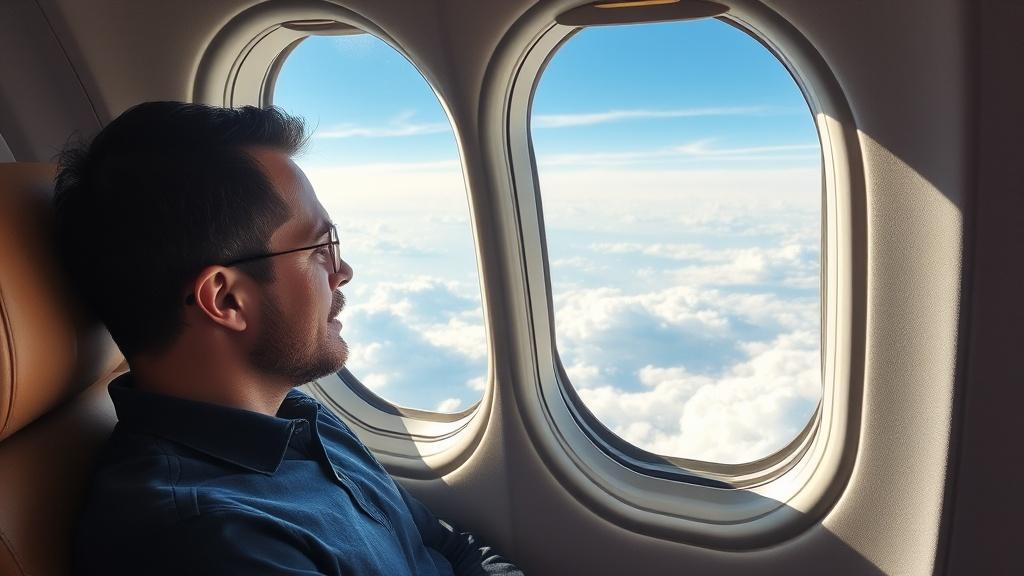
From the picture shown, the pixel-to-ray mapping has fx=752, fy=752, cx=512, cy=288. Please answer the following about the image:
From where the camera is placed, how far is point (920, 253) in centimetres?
165

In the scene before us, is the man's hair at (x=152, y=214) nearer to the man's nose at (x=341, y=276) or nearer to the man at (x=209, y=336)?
the man at (x=209, y=336)

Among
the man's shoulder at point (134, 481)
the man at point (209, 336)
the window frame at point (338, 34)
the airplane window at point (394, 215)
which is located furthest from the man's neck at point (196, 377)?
the airplane window at point (394, 215)

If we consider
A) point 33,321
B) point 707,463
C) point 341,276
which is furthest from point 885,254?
point 33,321

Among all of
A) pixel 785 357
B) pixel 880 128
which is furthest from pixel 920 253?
pixel 785 357

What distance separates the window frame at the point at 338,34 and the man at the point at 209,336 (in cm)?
61

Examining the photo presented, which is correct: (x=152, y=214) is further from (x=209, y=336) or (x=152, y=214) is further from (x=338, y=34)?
(x=338, y=34)

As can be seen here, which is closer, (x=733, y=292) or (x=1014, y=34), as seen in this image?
(x=1014, y=34)

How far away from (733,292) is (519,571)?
107 cm

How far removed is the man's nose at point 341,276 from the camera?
1662 mm

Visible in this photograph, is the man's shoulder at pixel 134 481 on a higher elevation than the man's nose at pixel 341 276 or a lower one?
lower

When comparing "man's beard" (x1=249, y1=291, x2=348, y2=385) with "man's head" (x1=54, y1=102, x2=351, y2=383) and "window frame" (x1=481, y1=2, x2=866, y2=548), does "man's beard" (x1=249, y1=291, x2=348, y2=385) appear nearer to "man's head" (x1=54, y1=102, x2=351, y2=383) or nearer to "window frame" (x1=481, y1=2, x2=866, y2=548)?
Result: "man's head" (x1=54, y1=102, x2=351, y2=383)

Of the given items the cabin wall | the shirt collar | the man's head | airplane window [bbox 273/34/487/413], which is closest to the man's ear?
the man's head

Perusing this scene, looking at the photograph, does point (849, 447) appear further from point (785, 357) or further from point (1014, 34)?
point (1014, 34)

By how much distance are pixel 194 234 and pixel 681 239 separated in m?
1.47
